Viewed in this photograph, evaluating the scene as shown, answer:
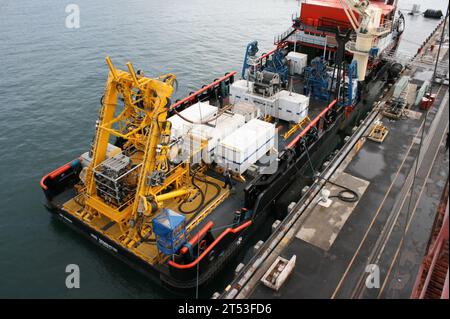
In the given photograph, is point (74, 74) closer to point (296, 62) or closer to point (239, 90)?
point (239, 90)

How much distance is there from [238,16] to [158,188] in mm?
56004

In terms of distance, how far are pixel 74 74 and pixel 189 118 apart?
23204mm

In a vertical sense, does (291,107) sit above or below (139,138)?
above

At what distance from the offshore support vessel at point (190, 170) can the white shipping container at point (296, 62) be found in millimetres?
4228

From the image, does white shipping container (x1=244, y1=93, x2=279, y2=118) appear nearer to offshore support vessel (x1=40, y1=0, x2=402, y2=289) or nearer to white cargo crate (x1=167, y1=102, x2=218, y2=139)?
offshore support vessel (x1=40, y1=0, x2=402, y2=289)

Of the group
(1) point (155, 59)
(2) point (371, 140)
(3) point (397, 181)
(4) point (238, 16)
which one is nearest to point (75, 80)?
(1) point (155, 59)

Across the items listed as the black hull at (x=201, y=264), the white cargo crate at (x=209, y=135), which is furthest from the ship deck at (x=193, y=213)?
the white cargo crate at (x=209, y=135)

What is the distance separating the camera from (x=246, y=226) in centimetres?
1920

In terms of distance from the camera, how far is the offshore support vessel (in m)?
17.2

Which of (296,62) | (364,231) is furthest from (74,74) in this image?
(364,231)

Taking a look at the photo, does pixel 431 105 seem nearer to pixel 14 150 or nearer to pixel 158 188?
pixel 158 188

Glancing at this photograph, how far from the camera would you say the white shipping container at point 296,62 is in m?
33.4

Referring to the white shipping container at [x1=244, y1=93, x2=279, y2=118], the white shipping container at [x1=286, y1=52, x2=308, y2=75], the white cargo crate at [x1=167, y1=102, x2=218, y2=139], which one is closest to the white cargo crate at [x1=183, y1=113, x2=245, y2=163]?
the white cargo crate at [x1=167, y1=102, x2=218, y2=139]

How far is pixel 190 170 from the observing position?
22.1 m
